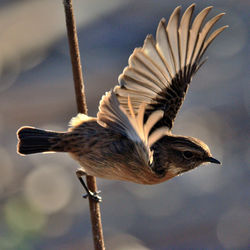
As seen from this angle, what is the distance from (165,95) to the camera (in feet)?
14.3

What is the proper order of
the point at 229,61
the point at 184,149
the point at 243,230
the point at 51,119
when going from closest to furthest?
the point at 184,149, the point at 243,230, the point at 51,119, the point at 229,61

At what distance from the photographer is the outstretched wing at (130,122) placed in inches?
126

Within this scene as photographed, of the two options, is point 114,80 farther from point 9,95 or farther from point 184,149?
point 184,149

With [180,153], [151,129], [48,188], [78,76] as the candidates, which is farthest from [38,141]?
[48,188]

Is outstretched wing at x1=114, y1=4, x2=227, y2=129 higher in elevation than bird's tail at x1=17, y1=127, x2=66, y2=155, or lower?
higher

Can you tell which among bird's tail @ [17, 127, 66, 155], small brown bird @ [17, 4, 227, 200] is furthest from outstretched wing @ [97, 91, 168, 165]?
bird's tail @ [17, 127, 66, 155]

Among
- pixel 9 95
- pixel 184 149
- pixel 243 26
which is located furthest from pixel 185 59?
pixel 243 26

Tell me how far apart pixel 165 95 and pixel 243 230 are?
4.32 metres

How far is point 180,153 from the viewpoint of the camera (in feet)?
13.9

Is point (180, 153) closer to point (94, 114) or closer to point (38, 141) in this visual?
point (38, 141)

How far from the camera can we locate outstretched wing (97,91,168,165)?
10.5 feet

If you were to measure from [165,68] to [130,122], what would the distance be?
1.08 meters

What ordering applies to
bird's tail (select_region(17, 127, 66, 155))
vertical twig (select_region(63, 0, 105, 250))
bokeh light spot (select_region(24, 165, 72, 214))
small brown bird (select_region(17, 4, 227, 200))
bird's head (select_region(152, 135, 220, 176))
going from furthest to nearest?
bokeh light spot (select_region(24, 165, 72, 214)), bird's tail (select_region(17, 127, 66, 155)), bird's head (select_region(152, 135, 220, 176)), small brown bird (select_region(17, 4, 227, 200)), vertical twig (select_region(63, 0, 105, 250))

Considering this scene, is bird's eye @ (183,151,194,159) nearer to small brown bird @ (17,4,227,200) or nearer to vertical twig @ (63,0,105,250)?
small brown bird @ (17,4,227,200)
